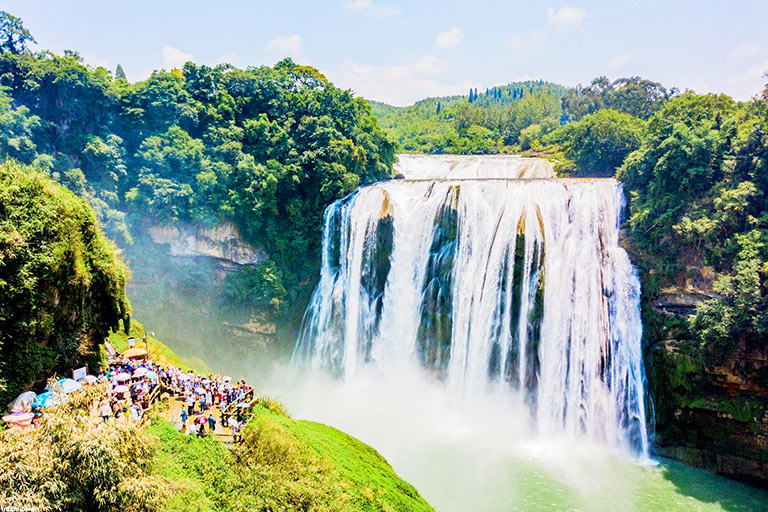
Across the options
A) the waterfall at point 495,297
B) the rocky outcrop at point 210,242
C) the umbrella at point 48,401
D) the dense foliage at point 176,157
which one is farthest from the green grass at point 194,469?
the rocky outcrop at point 210,242

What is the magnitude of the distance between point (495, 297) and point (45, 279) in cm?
1669

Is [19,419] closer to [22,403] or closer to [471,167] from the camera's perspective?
[22,403]

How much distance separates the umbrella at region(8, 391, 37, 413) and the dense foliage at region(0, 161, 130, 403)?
35 centimetres

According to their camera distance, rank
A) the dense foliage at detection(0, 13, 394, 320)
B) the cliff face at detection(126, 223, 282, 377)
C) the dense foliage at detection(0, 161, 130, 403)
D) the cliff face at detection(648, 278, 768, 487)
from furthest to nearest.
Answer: the cliff face at detection(126, 223, 282, 377), the dense foliage at detection(0, 13, 394, 320), the cliff face at detection(648, 278, 768, 487), the dense foliage at detection(0, 161, 130, 403)

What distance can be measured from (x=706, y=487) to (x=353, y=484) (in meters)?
13.2

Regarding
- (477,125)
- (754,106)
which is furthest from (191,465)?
(477,125)

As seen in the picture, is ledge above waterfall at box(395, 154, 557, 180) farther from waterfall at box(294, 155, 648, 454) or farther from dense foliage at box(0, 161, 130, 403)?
dense foliage at box(0, 161, 130, 403)

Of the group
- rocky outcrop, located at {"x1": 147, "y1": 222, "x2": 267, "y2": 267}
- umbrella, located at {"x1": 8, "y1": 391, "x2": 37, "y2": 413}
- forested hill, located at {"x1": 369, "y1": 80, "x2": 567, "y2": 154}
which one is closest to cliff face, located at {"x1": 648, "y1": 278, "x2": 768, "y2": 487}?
umbrella, located at {"x1": 8, "y1": 391, "x2": 37, "y2": 413}

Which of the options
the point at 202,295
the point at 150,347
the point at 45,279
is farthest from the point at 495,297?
the point at 202,295

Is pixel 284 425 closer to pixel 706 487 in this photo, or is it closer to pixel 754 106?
pixel 706 487

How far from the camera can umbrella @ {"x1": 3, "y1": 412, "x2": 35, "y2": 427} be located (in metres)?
9.41

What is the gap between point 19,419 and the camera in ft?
31.0

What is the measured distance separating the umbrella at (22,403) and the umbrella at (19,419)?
1.49 feet

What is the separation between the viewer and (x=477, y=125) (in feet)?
188
